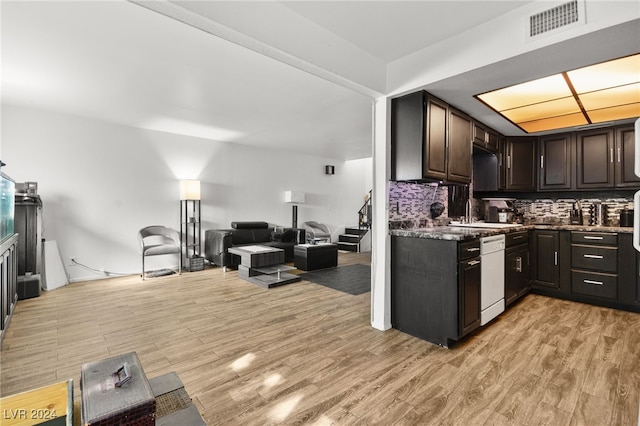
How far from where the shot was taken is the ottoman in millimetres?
5555

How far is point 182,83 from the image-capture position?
3.50 meters

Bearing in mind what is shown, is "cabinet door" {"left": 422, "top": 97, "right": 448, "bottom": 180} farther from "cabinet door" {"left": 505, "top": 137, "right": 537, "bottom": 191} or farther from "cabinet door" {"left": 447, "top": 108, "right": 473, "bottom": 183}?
"cabinet door" {"left": 505, "top": 137, "right": 537, "bottom": 191}

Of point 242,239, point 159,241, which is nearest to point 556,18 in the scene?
point 242,239

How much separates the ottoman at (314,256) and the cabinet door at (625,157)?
4.40 m

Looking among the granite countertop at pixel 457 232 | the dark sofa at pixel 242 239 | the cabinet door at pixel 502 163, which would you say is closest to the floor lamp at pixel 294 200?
the dark sofa at pixel 242 239

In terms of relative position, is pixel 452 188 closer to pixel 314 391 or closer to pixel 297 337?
pixel 297 337

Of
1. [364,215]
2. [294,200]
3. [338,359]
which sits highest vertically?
[294,200]

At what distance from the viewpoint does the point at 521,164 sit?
4492 millimetres

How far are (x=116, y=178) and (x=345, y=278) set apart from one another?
174 inches

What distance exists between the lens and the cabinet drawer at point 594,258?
11.4ft

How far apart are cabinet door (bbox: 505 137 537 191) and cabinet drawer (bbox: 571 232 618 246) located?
39.8 inches

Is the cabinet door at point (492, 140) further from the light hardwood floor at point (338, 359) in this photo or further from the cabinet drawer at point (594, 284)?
the light hardwood floor at point (338, 359)

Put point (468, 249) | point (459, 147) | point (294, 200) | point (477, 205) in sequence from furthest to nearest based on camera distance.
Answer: point (294, 200)
point (477, 205)
point (459, 147)
point (468, 249)

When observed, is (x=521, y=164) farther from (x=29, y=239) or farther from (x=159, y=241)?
(x=29, y=239)
